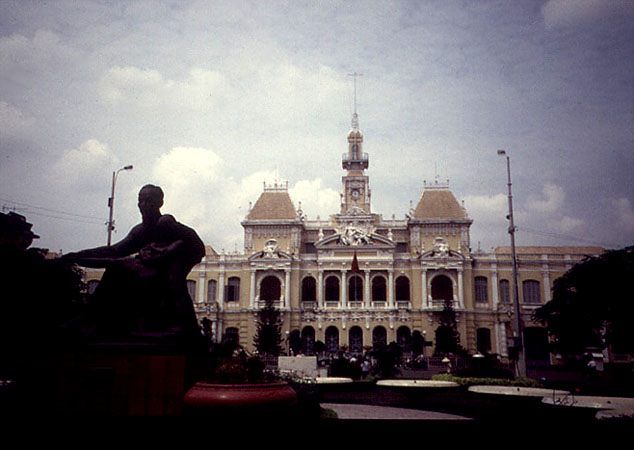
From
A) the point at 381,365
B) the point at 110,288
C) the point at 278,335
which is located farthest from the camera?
the point at 278,335

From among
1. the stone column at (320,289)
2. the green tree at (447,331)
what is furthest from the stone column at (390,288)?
the stone column at (320,289)

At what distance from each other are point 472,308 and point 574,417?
41590 millimetres

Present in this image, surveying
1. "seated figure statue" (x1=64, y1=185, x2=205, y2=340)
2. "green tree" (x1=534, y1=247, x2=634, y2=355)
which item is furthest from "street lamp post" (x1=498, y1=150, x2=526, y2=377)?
"seated figure statue" (x1=64, y1=185, x2=205, y2=340)

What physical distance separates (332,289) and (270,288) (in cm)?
604

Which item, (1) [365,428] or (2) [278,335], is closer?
(1) [365,428]

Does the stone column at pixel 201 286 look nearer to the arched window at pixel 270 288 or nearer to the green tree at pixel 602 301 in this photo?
the arched window at pixel 270 288

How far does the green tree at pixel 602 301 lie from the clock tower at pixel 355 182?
36177mm

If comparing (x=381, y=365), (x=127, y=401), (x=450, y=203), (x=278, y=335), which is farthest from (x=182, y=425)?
(x=450, y=203)

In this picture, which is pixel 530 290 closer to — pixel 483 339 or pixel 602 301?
pixel 483 339

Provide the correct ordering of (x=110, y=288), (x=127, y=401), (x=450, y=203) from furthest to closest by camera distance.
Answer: (x=450, y=203) < (x=110, y=288) < (x=127, y=401)

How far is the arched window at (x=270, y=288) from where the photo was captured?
177ft

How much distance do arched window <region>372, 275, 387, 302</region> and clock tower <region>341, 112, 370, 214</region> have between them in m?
6.53

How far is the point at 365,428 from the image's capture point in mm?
5703

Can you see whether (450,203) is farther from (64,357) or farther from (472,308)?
(64,357)
